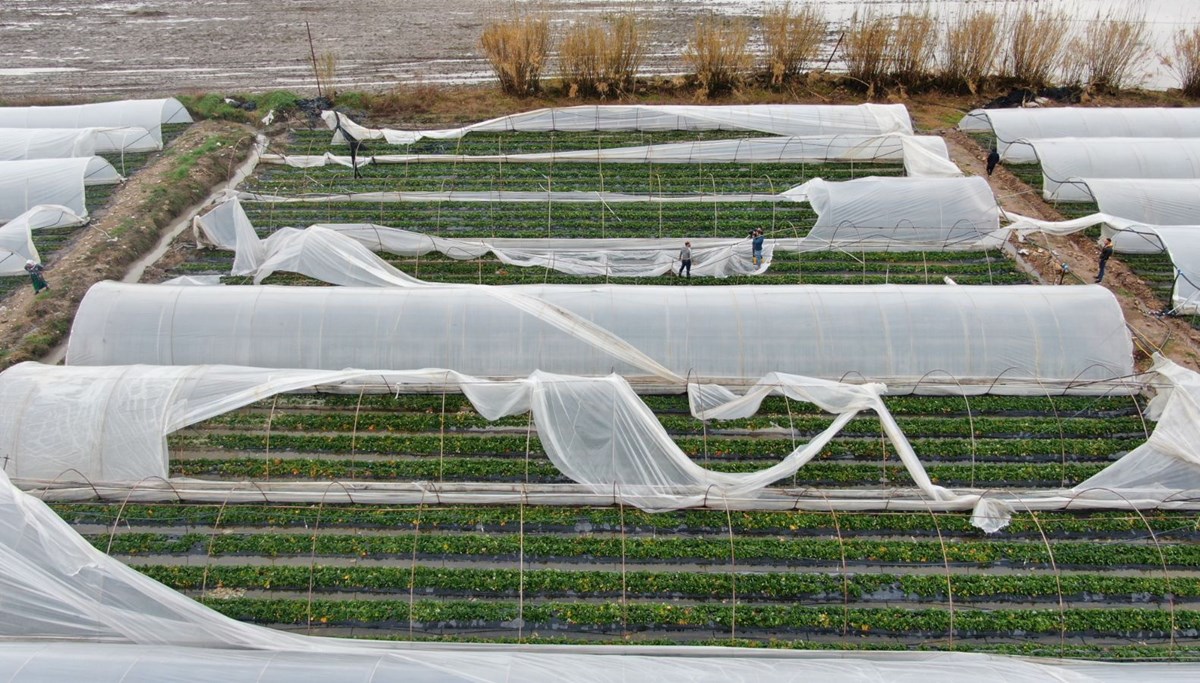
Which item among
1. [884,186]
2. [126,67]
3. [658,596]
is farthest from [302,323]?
[126,67]

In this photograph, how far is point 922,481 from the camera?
42.2ft

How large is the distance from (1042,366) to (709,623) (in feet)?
30.0

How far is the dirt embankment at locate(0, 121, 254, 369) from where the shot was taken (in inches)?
652

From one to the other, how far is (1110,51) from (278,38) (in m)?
35.2

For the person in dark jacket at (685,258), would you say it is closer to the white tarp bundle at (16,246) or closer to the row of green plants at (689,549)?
the row of green plants at (689,549)

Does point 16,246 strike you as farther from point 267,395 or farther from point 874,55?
point 874,55

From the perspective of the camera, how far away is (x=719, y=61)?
27875 mm

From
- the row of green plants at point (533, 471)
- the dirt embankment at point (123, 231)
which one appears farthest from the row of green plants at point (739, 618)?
the dirt embankment at point (123, 231)

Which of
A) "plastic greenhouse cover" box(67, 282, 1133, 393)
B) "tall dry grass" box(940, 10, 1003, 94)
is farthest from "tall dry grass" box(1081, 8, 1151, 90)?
"plastic greenhouse cover" box(67, 282, 1133, 393)

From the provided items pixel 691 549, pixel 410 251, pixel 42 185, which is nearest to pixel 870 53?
pixel 410 251

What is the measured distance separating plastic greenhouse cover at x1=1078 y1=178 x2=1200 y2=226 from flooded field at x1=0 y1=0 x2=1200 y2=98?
44.9ft

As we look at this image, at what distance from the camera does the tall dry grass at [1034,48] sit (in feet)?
90.4

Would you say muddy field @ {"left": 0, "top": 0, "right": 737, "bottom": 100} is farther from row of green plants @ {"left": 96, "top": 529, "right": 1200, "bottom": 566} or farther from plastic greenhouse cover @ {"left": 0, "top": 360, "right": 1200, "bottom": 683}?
plastic greenhouse cover @ {"left": 0, "top": 360, "right": 1200, "bottom": 683}

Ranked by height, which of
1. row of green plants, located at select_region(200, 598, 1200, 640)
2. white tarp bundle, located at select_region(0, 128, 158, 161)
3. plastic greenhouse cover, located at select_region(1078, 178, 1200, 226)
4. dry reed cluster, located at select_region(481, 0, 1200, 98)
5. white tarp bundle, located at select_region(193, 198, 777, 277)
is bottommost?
row of green plants, located at select_region(200, 598, 1200, 640)
